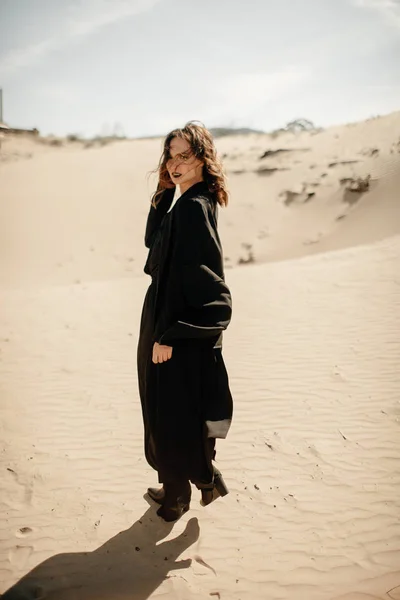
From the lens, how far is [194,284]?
254 cm

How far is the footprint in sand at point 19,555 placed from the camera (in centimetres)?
291

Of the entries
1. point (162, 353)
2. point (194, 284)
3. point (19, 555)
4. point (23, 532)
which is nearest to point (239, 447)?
point (23, 532)

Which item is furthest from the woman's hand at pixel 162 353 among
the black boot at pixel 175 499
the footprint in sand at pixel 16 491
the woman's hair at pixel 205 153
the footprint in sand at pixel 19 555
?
the footprint in sand at pixel 16 491

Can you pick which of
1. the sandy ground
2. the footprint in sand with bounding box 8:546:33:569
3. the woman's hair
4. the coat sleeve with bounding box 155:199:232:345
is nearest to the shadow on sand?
the sandy ground

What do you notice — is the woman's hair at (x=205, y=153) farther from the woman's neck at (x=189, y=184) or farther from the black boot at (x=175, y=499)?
the black boot at (x=175, y=499)

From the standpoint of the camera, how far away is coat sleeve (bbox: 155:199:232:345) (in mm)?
2525

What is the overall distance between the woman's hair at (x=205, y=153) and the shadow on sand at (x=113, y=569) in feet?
7.14

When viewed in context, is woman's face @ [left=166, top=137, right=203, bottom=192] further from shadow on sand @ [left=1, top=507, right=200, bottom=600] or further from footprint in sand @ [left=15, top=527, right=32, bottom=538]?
footprint in sand @ [left=15, top=527, right=32, bottom=538]

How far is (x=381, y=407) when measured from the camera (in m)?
5.06

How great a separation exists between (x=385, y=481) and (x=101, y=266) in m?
11.8

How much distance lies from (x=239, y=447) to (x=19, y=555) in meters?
2.06

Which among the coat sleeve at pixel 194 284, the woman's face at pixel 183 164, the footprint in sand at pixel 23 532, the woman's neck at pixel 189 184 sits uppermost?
the woman's face at pixel 183 164

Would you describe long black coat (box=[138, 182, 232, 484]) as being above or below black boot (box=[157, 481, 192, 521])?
above

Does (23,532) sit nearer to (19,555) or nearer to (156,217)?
(19,555)
